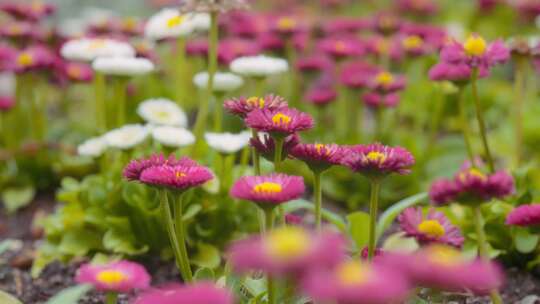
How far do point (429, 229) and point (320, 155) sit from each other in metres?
0.29

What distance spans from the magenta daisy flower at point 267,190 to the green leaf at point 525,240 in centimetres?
110

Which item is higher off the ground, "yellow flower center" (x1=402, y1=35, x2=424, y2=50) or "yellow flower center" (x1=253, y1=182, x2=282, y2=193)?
"yellow flower center" (x1=402, y1=35, x2=424, y2=50)

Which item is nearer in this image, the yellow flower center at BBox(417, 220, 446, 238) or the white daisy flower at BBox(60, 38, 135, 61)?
the yellow flower center at BBox(417, 220, 446, 238)

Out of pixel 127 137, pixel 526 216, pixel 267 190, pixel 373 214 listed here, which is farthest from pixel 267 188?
pixel 127 137

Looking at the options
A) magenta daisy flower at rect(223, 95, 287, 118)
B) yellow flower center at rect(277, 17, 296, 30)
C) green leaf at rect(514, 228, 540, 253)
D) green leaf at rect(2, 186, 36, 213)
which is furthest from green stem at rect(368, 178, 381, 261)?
green leaf at rect(2, 186, 36, 213)

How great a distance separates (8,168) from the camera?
3.56 meters

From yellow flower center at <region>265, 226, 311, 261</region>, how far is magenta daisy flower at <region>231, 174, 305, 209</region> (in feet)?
1.14

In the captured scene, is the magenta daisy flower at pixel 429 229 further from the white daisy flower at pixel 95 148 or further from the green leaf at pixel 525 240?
the white daisy flower at pixel 95 148

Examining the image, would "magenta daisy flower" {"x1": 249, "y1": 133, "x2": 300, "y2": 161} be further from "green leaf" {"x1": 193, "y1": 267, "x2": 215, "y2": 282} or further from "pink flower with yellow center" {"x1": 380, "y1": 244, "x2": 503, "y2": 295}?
"pink flower with yellow center" {"x1": 380, "y1": 244, "x2": 503, "y2": 295}

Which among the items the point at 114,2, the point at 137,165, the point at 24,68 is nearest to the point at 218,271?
the point at 137,165

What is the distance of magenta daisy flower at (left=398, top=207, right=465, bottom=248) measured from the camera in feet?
5.89

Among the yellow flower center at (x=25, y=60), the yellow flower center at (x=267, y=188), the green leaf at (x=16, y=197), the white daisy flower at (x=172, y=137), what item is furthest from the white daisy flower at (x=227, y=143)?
the green leaf at (x=16, y=197)

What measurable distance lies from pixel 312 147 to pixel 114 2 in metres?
5.35

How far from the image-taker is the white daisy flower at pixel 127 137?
255 centimetres
